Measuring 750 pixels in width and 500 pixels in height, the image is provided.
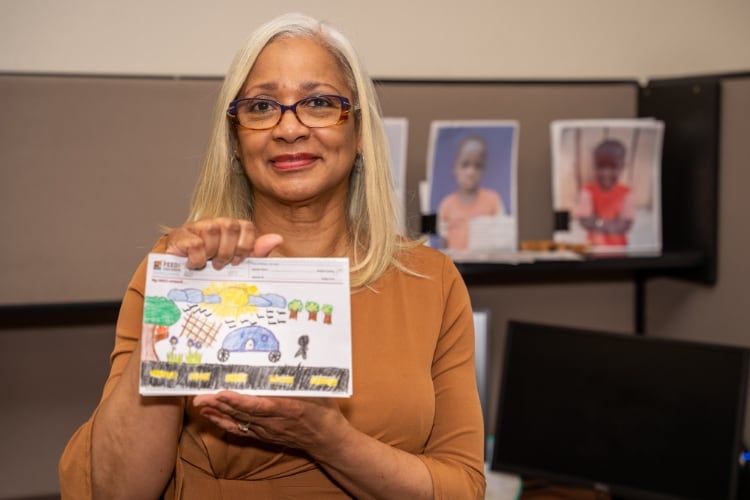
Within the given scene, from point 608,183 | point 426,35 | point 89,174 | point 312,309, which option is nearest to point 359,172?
point 312,309

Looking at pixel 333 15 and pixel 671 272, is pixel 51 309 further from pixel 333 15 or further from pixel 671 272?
pixel 671 272

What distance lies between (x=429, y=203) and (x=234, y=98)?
0.83 meters

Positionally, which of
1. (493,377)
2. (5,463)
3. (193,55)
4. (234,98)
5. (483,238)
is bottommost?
(5,463)

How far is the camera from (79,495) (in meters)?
1.01

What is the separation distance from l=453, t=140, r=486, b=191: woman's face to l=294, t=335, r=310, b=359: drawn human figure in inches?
40.0

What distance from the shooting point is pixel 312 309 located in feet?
3.09

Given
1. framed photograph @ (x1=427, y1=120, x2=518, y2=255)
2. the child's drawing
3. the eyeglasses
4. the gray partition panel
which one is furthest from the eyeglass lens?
framed photograph @ (x1=427, y1=120, x2=518, y2=255)

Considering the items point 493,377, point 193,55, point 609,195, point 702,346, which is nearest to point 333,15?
point 193,55

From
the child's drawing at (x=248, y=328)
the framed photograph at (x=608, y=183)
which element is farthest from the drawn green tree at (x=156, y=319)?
the framed photograph at (x=608, y=183)

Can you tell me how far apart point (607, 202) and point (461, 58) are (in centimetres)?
51

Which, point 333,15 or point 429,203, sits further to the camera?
point 333,15

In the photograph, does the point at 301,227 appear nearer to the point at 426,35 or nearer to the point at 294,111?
the point at 294,111

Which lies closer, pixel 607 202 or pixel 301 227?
pixel 301 227

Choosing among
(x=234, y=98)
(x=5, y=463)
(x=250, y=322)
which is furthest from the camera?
(x=5, y=463)
